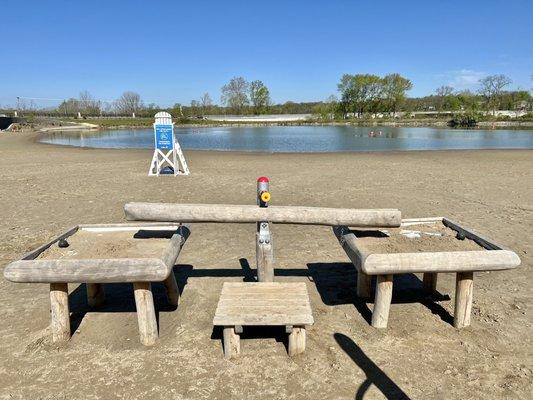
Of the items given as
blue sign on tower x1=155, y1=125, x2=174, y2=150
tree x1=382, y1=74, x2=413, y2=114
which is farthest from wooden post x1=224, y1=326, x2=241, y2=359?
tree x1=382, y1=74, x2=413, y2=114

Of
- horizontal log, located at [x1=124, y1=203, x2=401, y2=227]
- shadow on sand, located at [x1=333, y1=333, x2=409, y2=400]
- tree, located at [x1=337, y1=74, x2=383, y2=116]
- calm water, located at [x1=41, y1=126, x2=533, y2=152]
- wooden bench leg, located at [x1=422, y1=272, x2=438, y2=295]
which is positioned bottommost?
calm water, located at [x1=41, y1=126, x2=533, y2=152]

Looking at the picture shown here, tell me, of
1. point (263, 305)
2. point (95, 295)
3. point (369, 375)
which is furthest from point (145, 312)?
point (369, 375)

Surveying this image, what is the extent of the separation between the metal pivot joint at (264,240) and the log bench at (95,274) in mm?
912

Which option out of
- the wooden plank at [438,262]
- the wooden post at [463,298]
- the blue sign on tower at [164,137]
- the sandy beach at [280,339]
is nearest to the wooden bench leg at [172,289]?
the sandy beach at [280,339]

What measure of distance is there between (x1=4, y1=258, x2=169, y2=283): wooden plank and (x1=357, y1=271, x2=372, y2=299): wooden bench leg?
260 centimetres

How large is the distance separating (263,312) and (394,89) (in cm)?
11413

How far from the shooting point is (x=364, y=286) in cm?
492

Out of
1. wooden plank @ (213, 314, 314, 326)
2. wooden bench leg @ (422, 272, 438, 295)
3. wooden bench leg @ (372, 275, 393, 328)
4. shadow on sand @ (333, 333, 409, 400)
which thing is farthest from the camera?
wooden bench leg @ (422, 272, 438, 295)

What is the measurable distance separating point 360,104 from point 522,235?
4411 inches

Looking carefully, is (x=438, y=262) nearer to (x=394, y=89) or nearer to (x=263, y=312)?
(x=263, y=312)

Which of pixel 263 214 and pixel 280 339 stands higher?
pixel 263 214

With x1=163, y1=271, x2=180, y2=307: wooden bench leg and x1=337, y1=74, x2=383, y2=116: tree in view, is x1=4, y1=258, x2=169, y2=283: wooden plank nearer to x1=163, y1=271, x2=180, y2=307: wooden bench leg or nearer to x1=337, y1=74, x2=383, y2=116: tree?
x1=163, y1=271, x2=180, y2=307: wooden bench leg

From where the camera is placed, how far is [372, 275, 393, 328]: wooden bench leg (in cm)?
404

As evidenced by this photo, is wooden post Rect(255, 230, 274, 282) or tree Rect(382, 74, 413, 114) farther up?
tree Rect(382, 74, 413, 114)
